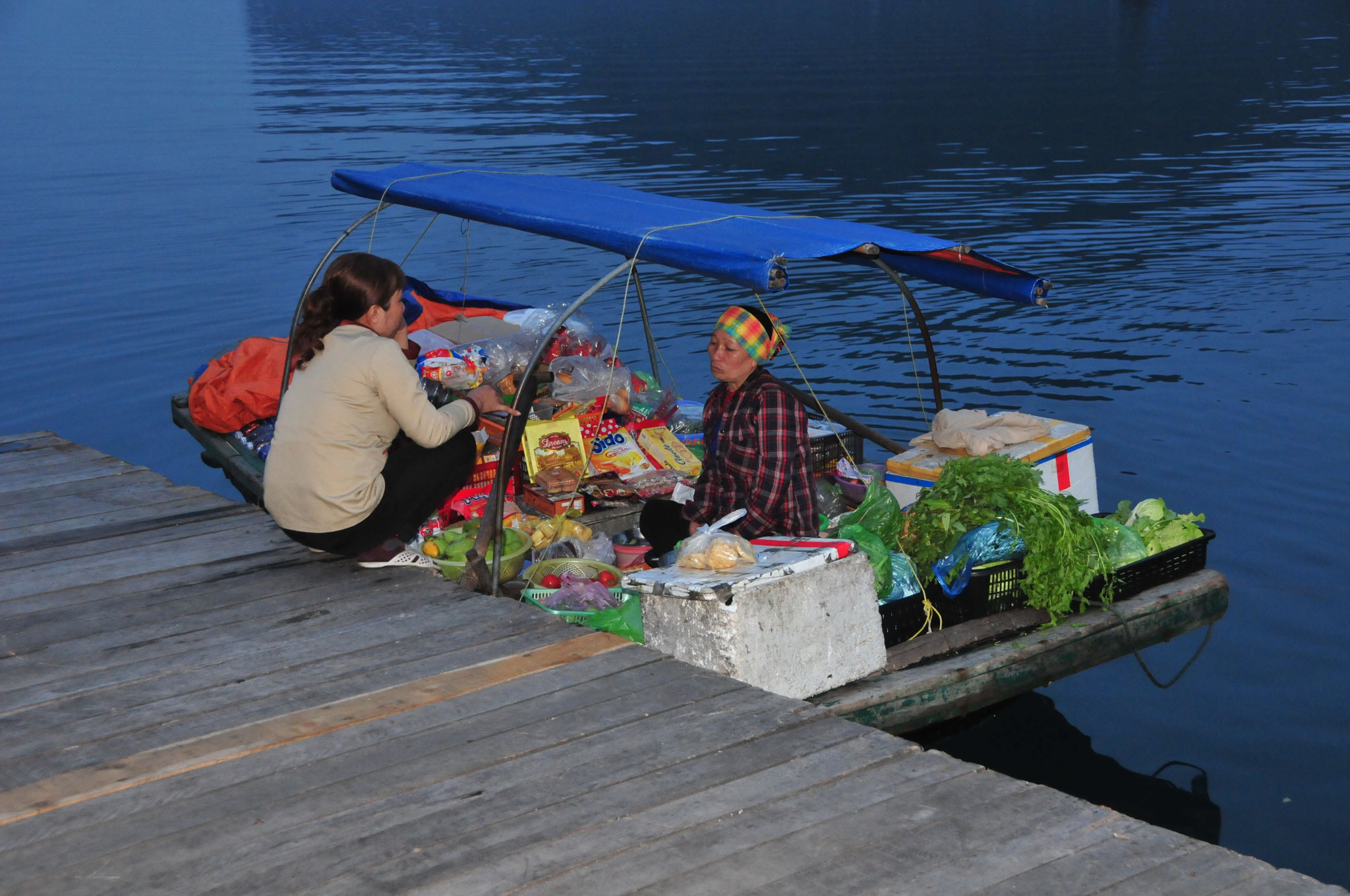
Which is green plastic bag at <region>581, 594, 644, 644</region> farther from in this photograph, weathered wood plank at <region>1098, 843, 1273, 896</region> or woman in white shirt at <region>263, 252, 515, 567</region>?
weathered wood plank at <region>1098, 843, 1273, 896</region>

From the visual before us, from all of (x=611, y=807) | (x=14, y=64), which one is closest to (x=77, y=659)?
(x=611, y=807)

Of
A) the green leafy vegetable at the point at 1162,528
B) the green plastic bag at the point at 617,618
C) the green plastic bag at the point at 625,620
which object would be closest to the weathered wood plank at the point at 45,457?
the green plastic bag at the point at 617,618

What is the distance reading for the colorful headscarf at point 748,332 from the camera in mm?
5723

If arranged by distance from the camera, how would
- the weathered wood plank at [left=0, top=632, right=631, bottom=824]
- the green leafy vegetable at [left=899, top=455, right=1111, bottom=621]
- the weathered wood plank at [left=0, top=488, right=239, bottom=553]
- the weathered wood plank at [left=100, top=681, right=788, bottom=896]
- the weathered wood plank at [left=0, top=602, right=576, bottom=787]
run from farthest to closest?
the weathered wood plank at [left=0, top=488, right=239, bottom=553] < the green leafy vegetable at [left=899, top=455, right=1111, bottom=621] < the weathered wood plank at [left=0, top=602, right=576, bottom=787] < the weathered wood plank at [left=0, top=632, right=631, bottom=824] < the weathered wood plank at [left=100, top=681, right=788, bottom=896]

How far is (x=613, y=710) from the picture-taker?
173 inches

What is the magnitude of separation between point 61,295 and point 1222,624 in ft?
49.3

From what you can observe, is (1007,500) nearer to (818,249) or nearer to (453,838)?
(818,249)

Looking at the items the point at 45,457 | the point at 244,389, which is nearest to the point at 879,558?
the point at 244,389

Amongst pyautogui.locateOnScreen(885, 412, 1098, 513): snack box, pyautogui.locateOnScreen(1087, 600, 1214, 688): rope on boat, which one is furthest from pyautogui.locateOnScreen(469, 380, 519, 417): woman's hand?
pyautogui.locateOnScreen(1087, 600, 1214, 688): rope on boat

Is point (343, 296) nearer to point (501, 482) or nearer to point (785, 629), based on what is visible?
point (501, 482)

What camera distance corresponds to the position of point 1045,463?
23.1ft

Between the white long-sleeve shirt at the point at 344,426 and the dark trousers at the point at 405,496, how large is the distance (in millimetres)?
65

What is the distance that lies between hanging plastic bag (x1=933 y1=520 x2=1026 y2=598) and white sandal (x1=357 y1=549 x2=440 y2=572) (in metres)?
2.40

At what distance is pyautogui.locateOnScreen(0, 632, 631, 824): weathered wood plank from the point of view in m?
4.01
